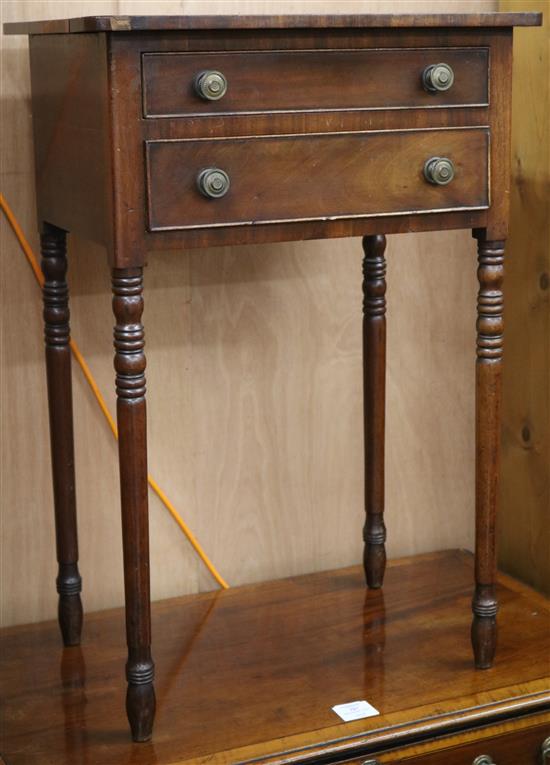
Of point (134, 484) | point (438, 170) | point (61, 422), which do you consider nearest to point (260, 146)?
point (438, 170)

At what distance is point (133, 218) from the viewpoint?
1.51 meters

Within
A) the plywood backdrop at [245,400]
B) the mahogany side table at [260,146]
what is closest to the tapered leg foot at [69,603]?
the plywood backdrop at [245,400]

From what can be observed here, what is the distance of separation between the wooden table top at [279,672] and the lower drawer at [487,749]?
0.08ft

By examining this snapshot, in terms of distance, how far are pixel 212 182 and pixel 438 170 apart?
329 millimetres

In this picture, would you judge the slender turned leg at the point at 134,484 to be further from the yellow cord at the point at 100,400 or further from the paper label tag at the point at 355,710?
the yellow cord at the point at 100,400

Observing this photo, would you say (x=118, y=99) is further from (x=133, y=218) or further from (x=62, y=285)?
(x=62, y=285)

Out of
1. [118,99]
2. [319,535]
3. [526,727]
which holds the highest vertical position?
[118,99]

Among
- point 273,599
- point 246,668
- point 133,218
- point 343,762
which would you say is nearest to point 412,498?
point 273,599

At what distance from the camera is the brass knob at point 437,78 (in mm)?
1631

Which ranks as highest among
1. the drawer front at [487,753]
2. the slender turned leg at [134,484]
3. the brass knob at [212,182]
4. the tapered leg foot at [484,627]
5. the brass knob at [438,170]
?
the brass knob at [438,170]

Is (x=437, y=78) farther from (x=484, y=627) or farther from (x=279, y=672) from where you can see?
(x=279, y=672)

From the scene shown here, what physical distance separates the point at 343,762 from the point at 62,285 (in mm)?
823

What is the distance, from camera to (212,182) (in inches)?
60.2

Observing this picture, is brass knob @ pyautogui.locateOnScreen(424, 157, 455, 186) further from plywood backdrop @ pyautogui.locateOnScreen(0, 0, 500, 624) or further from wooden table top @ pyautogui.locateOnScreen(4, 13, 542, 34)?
plywood backdrop @ pyautogui.locateOnScreen(0, 0, 500, 624)
